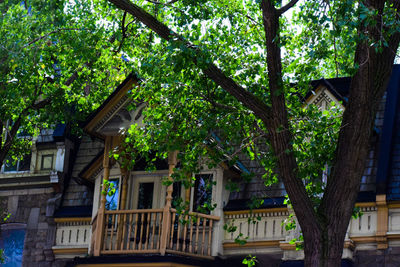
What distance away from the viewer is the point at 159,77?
15.0 metres

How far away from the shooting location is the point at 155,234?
18641mm

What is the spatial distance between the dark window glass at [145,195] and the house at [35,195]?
2302mm

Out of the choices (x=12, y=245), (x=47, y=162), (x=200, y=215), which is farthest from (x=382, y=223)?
(x=12, y=245)

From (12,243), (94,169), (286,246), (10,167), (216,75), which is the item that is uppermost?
(216,75)

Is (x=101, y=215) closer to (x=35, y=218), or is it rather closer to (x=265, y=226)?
(x=35, y=218)

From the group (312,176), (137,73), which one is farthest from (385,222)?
(137,73)

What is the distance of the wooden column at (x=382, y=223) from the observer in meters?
16.4

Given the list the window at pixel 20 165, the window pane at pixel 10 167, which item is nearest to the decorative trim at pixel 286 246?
the window at pixel 20 165

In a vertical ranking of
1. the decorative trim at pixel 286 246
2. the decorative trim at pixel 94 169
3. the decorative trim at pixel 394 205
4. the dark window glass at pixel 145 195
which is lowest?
the decorative trim at pixel 286 246

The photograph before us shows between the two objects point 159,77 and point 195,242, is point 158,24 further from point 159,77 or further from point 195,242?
point 195,242

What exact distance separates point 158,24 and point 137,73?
4.39 m

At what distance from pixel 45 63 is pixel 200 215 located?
516 cm

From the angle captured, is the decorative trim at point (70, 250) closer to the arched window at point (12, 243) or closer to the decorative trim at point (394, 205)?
the arched window at point (12, 243)

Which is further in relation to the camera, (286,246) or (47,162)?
(47,162)
